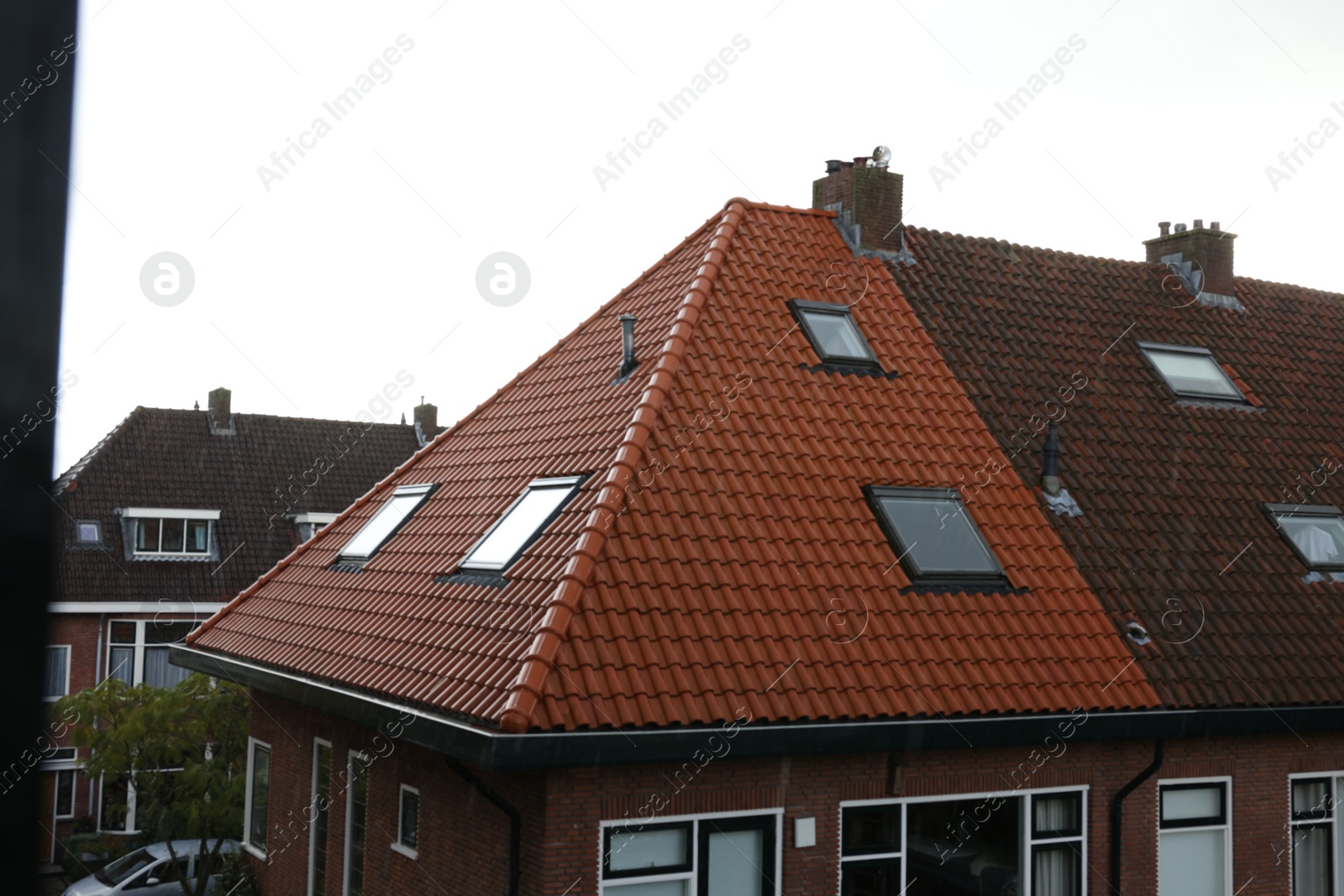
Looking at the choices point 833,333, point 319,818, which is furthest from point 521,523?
point 319,818

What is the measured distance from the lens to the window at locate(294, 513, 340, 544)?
28.8 metres

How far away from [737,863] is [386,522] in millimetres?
5391

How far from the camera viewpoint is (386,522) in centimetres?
1152

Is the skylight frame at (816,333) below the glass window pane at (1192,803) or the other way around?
the other way around

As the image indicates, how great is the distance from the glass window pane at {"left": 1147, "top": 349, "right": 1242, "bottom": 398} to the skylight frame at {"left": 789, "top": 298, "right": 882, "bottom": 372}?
3658mm

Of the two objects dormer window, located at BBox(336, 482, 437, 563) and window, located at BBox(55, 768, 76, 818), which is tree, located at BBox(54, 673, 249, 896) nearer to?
window, located at BBox(55, 768, 76, 818)

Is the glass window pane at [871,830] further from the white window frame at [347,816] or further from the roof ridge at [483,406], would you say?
the roof ridge at [483,406]

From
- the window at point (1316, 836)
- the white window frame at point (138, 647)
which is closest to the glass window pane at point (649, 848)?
the window at point (1316, 836)

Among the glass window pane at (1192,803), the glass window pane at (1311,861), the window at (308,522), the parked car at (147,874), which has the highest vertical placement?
the window at (308,522)

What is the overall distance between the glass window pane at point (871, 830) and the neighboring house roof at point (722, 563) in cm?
83

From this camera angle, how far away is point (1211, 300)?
13.8 m

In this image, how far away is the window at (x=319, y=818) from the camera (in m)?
10.6

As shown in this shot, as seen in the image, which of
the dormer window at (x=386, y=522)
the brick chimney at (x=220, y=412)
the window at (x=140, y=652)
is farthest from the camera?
the brick chimney at (x=220, y=412)

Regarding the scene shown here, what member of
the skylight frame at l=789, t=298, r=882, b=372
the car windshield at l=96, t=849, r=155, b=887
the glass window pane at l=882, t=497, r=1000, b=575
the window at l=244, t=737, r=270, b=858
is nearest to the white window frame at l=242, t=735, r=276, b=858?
the window at l=244, t=737, r=270, b=858
